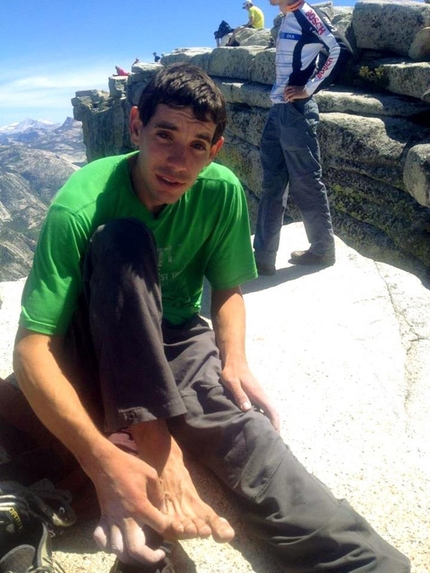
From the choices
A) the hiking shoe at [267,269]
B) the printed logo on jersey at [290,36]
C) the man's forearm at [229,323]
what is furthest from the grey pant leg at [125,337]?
the printed logo on jersey at [290,36]

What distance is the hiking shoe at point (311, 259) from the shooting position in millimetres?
6551

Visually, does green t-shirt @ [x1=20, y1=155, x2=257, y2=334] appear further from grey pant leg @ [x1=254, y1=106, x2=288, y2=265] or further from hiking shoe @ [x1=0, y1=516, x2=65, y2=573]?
grey pant leg @ [x1=254, y1=106, x2=288, y2=265]

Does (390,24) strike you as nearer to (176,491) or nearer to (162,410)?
(162,410)

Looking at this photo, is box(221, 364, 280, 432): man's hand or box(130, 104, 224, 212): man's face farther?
box(221, 364, 280, 432): man's hand

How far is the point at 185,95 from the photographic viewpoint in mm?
2900

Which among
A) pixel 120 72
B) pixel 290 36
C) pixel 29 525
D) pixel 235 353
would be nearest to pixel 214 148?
pixel 235 353

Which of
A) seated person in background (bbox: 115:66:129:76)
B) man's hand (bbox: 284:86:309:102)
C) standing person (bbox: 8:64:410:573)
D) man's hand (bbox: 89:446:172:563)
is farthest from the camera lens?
seated person in background (bbox: 115:66:129:76)

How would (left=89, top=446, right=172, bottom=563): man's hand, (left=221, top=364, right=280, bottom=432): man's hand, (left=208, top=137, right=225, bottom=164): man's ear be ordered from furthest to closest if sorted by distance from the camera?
(left=208, top=137, right=225, bottom=164): man's ear → (left=221, top=364, right=280, bottom=432): man's hand → (left=89, top=446, right=172, bottom=563): man's hand

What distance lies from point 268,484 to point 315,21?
571 centimetres

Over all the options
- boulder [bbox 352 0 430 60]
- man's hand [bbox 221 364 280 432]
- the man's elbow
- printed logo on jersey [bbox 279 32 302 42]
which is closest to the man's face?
the man's elbow

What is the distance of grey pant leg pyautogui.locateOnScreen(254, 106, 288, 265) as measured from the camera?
6531mm

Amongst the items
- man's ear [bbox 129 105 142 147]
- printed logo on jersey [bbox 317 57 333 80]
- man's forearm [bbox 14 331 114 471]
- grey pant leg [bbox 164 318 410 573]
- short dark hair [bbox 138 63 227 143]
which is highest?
printed logo on jersey [bbox 317 57 333 80]

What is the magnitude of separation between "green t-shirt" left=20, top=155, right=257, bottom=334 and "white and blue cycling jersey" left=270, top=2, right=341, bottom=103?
146 inches

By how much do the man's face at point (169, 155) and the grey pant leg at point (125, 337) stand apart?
1.67 feet
